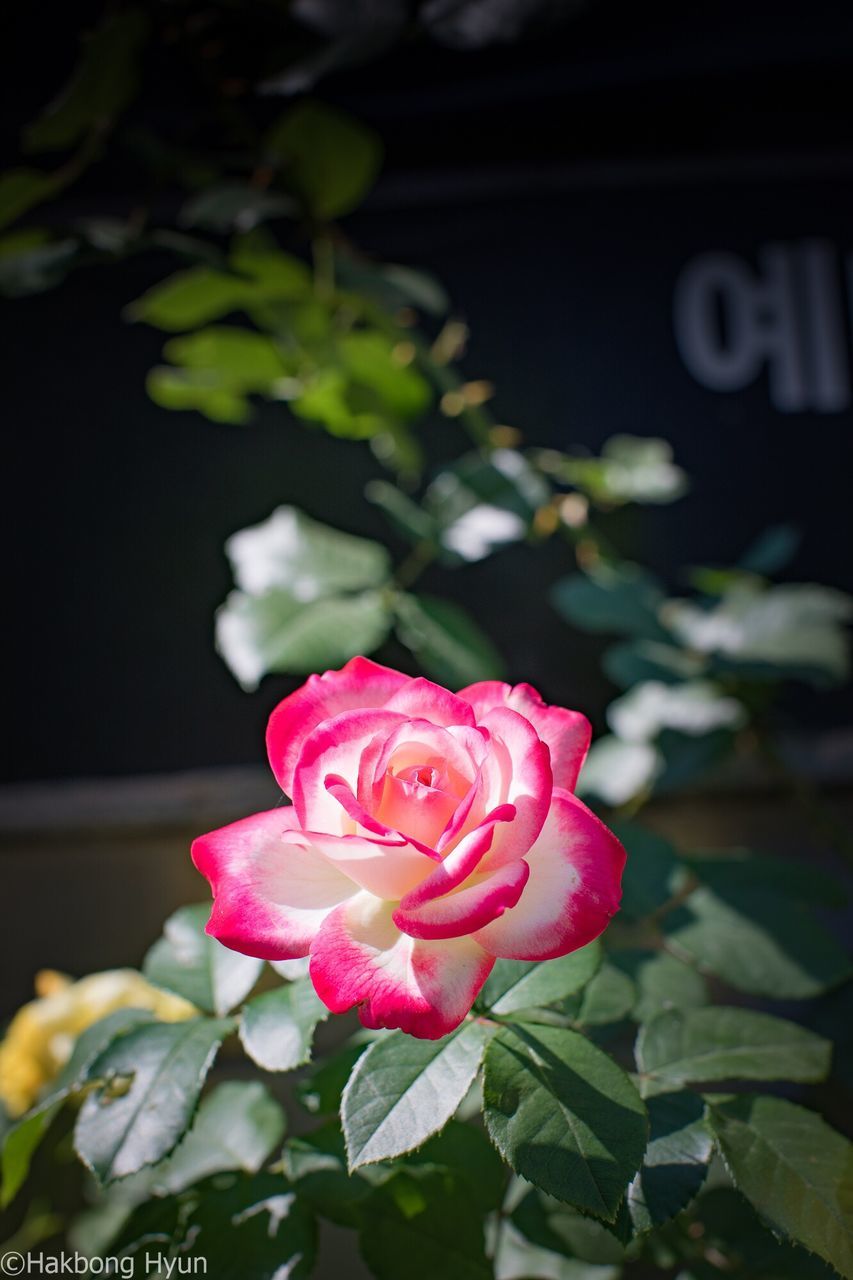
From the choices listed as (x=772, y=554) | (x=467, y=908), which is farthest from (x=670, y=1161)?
(x=772, y=554)

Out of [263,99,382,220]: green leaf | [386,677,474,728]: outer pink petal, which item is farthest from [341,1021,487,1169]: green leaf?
[263,99,382,220]: green leaf

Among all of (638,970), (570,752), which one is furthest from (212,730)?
(570,752)

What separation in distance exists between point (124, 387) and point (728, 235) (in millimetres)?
770

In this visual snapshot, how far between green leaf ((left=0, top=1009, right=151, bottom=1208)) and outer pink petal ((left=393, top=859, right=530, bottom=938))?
8.2 inches

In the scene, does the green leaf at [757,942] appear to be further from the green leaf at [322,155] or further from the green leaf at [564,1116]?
the green leaf at [322,155]

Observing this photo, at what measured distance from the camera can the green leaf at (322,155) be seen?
666 mm

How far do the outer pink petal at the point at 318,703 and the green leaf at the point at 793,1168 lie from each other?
0.69 feet

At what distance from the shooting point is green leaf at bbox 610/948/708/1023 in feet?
1.48

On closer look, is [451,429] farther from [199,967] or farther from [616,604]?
[199,967]

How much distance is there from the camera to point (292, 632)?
535 mm

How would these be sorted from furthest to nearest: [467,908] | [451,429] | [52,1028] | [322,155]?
1. [451,429]
2. [322,155]
3. [52,1028]
4. [467,908]

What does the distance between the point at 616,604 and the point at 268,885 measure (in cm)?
51

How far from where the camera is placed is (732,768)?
96 cm

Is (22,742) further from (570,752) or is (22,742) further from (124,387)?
(570,752)
